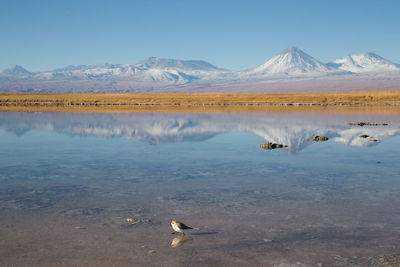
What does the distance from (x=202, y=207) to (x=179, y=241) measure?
1690mm

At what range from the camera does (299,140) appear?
17922 mm

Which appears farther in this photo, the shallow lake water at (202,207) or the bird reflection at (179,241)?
the bird reflection at (179,241)

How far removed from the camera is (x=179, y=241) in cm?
579

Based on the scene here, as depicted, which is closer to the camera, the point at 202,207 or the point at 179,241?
the point at 179,241

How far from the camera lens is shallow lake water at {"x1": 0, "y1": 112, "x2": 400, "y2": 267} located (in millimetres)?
5379

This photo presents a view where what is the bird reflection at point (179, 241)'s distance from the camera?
5660 mm

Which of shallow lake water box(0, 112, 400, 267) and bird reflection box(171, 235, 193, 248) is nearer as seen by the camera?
shallow lake water box(0, 112, 400, 267)

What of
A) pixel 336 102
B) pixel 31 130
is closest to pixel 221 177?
pixel 31 130

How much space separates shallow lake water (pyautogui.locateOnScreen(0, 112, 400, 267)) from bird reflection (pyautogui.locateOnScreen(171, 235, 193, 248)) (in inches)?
0.5

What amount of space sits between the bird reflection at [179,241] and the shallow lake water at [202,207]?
1 centimetres

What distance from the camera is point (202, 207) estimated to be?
7.45 metres

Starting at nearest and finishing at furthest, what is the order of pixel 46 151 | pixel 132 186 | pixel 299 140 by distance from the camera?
1. pixel 132 186
2. pixel 46 151
3. pixel 299 140

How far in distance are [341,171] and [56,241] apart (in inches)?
293

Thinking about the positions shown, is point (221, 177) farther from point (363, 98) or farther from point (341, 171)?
point (363, 98)
